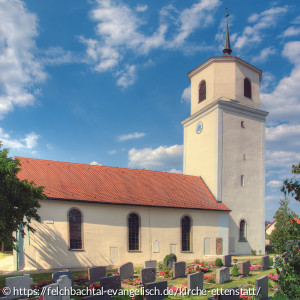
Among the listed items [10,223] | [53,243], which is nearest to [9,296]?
[10,223]

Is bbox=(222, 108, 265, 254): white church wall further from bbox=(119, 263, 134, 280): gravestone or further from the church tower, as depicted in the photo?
bbox=(119, 263, 134, 280): gravestone

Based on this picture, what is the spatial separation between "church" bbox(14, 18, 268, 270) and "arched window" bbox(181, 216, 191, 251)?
0.07m

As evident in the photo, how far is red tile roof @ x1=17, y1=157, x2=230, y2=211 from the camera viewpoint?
1997 centimetres

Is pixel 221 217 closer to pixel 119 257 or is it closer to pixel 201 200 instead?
pixel 201 200

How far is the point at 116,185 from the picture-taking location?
22.3 metres

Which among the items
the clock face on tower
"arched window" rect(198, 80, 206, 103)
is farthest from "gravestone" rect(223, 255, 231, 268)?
"arched window" rect(198, 80, 206, 103)

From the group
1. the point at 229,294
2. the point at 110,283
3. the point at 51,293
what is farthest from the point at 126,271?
the point at 229,294

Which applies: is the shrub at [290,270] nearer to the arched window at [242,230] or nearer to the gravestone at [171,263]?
the gravestone at [171,263]

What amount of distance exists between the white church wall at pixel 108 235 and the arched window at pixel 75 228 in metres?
0.27

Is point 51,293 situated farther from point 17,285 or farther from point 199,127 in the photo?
point 199,127

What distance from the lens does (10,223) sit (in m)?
13.1

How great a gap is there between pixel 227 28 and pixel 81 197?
22267mm

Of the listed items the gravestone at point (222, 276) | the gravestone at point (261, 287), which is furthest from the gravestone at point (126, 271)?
the gravestone at point (261, 287)

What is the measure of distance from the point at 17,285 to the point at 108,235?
897 centimetres
